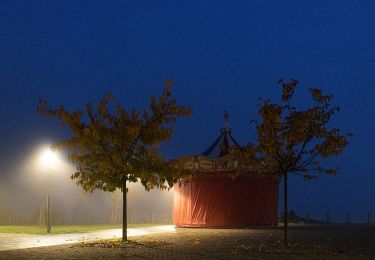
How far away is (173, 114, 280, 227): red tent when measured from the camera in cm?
3619

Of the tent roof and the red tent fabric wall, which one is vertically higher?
the tent roof

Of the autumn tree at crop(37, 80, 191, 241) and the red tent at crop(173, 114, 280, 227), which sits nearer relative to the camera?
the autumn tree at crop(37, 80, 191, 241)

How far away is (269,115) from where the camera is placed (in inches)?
732

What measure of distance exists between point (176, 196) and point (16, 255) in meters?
23.6

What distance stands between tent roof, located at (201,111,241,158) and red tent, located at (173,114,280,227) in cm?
19

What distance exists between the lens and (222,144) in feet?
127

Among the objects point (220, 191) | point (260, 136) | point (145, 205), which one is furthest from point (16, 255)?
point (145, 205)

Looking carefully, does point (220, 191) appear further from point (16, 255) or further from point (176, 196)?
point (16, 255)

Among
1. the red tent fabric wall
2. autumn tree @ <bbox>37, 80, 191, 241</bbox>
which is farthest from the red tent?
autumn tree @ <bbox>37, 80, 191, 241</bbox>

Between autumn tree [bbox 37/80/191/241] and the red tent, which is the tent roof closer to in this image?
the red tent

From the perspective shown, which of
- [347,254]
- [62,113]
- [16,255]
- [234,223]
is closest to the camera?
[16,255]

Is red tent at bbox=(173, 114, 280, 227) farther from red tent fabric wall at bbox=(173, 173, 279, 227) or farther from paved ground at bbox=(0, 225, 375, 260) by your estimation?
paved ground at bbox=(0, 225, 375, 260)

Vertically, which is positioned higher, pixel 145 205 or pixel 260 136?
pixel 260 136

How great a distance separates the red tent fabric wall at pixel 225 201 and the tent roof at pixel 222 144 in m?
2.04
